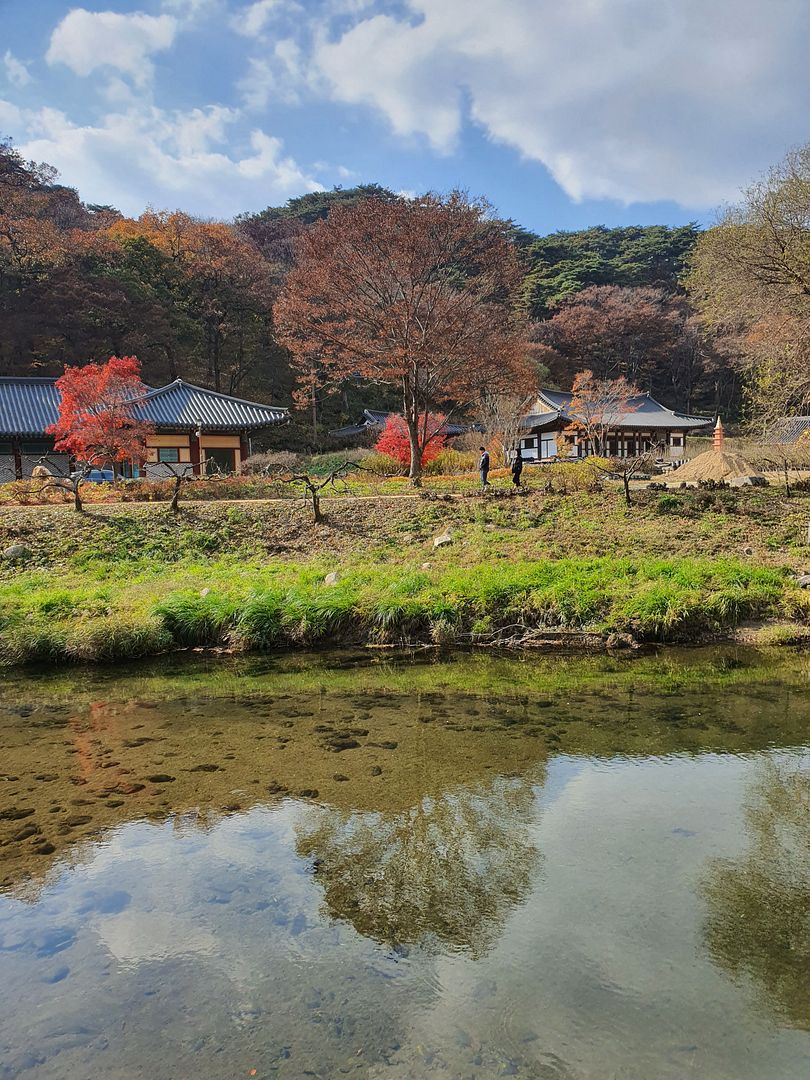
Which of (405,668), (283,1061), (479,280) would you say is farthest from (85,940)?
(479,280)

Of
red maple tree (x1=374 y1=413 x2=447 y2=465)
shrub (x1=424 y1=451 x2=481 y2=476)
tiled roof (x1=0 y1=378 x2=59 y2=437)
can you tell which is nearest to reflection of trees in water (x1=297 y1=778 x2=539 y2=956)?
shrub (x1=424 y1=451 x2=481 y2=476)

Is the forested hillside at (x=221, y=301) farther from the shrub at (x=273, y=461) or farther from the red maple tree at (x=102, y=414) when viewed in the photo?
the red maple tree at (x=102, y=414)

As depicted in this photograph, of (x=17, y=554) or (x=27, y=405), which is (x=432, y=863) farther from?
(x=27, y=405)

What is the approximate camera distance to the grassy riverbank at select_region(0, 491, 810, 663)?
10.6 m

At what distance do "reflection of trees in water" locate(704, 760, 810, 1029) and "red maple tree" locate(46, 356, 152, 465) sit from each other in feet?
64.6

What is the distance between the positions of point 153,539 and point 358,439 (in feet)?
84.5

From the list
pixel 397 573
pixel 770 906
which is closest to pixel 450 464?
pixel 397 573

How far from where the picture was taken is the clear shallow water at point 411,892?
298 cm

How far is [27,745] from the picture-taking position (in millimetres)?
6801

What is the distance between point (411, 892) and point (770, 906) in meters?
2.05

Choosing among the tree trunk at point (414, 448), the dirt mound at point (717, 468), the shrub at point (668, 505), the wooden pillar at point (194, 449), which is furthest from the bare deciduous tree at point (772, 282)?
the wooden pillar at point (194, 449)

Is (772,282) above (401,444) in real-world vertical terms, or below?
above

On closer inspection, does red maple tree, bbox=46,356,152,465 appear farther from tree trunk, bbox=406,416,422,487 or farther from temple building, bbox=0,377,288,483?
tree trunk, bbox=406,416,422,487

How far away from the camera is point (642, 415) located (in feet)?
134
